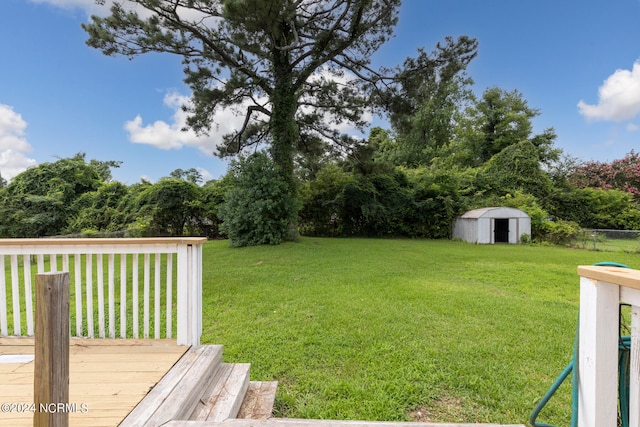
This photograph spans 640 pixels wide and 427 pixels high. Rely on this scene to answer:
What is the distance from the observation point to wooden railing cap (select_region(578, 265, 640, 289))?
0.86 meters

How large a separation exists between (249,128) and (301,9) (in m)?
4.91

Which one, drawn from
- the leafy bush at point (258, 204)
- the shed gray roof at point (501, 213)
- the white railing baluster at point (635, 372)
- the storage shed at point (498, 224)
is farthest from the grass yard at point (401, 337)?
the shed gray roof at point (501, 213)

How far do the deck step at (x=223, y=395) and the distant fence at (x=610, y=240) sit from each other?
1365 cm

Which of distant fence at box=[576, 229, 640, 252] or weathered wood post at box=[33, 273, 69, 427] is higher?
weathered wood post at box=[33, 273, 69, 427]

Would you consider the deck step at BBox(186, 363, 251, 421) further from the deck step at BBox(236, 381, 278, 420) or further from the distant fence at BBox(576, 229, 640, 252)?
the distant fence at BBox(576, 229, 640, 252)

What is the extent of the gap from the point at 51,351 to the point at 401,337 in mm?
2898

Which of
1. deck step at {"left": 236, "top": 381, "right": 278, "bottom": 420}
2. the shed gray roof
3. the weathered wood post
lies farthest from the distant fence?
the weathered wood post

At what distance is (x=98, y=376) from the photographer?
1805 millimetres

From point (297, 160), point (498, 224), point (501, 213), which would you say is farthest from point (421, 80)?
point (498, 224)

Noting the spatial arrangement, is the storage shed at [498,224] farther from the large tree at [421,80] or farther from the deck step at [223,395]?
the deck step at [223,395]

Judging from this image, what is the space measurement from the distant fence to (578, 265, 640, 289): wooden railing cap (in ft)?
43.3

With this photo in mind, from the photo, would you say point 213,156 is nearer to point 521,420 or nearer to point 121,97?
point 121,97

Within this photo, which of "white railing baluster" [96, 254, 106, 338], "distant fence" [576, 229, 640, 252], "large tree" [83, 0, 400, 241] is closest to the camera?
"white railing baluster" [96, 254, 106, 338]

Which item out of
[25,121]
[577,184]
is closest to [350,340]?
[25,121]
